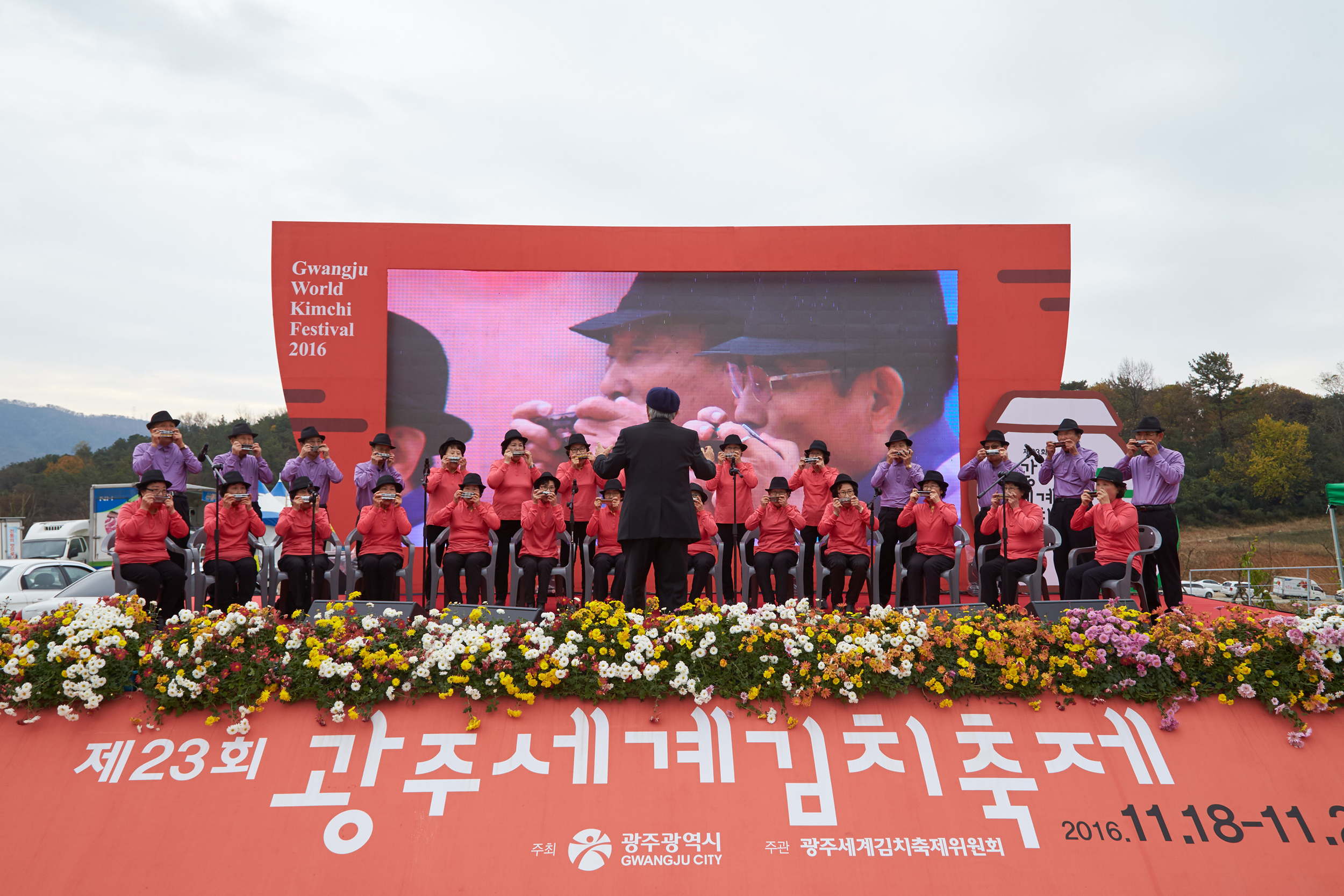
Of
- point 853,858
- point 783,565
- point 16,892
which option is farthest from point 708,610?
point 16,892

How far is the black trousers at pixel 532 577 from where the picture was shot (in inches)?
224

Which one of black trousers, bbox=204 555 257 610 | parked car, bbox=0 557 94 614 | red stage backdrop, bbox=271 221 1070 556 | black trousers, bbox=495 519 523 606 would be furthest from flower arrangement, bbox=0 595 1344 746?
parked car, bbox=0 557 94 614

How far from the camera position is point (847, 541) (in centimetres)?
587

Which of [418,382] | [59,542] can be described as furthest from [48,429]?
[418,382]

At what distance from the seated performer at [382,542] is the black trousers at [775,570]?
8.29 ft

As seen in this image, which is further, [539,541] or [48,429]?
[48,429]

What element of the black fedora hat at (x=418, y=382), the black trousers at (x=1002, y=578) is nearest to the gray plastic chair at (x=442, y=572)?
the black fedora hat at (x=418, y=382)

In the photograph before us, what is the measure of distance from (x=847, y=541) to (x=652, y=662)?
2862 millimetres

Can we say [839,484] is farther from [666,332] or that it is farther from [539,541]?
[666,332]

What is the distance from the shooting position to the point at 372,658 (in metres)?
3.30

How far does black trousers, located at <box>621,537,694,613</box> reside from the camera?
4.04m

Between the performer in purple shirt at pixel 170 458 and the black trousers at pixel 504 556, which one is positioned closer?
the performer in purple shirt at pixel 170 458

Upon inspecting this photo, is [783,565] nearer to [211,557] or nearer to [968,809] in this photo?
[968,809]

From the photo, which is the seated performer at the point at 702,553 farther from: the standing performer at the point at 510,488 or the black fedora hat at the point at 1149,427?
the black fedora hat at the point at 1149,427
